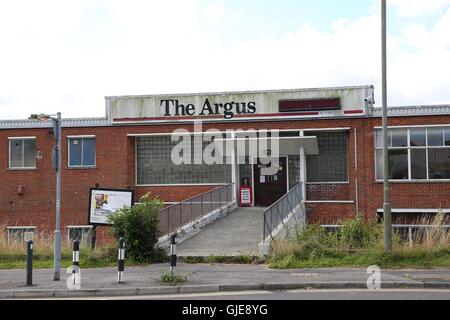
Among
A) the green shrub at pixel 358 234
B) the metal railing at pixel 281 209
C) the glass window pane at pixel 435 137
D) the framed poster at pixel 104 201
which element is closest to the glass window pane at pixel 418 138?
the glass window pane at pixel 435 137

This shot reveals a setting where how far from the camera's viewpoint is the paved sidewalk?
42.5ft

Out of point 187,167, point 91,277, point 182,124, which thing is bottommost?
point 91,277

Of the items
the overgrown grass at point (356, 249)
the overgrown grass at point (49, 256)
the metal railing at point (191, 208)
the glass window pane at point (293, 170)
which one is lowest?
the overgrown grass at point (49, 256)

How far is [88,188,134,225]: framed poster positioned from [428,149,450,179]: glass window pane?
530 inches

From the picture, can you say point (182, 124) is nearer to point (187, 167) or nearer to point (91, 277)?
point (187, 167)

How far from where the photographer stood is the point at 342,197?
27719mm

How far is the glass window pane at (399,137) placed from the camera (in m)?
26.8

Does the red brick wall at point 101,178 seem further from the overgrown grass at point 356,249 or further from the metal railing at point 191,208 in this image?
the overgrown grass at point 356,249

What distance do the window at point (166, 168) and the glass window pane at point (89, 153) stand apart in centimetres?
219

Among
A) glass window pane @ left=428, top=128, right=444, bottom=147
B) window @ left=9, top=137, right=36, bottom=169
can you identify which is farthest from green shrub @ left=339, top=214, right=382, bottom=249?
window @ left=9, top=137, right=36, bottom=169
